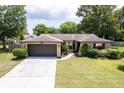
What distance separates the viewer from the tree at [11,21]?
31.8 meters

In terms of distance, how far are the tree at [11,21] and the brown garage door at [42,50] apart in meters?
8.27

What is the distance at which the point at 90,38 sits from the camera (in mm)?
27719

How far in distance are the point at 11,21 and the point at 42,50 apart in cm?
955

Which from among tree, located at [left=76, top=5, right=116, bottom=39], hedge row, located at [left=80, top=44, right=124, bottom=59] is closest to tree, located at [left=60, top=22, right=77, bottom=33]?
tree, located at [left=76, top=5, right=116, bottom=39]

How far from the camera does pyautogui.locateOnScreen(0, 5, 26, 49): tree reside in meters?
31.8

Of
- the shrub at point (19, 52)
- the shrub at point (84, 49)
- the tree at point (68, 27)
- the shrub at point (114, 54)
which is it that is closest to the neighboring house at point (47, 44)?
the shrub at point (84, 49)

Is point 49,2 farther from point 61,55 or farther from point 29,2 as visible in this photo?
point 61,55

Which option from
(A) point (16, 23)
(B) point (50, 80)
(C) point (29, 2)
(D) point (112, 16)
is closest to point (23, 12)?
(A) point (16, 23)

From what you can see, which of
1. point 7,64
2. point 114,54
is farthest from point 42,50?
point 114,54

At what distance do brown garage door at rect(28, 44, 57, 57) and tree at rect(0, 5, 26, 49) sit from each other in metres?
8.27

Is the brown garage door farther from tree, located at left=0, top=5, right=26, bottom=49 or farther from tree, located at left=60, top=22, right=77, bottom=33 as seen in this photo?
tree, located at left=60, top=22, right=77, bottom=33

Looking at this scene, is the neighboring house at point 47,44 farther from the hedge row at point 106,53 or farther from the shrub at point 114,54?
the shrub at point 114,54

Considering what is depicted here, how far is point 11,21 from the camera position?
32.2m

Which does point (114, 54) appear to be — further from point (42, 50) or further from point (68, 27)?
point (68, 27)
